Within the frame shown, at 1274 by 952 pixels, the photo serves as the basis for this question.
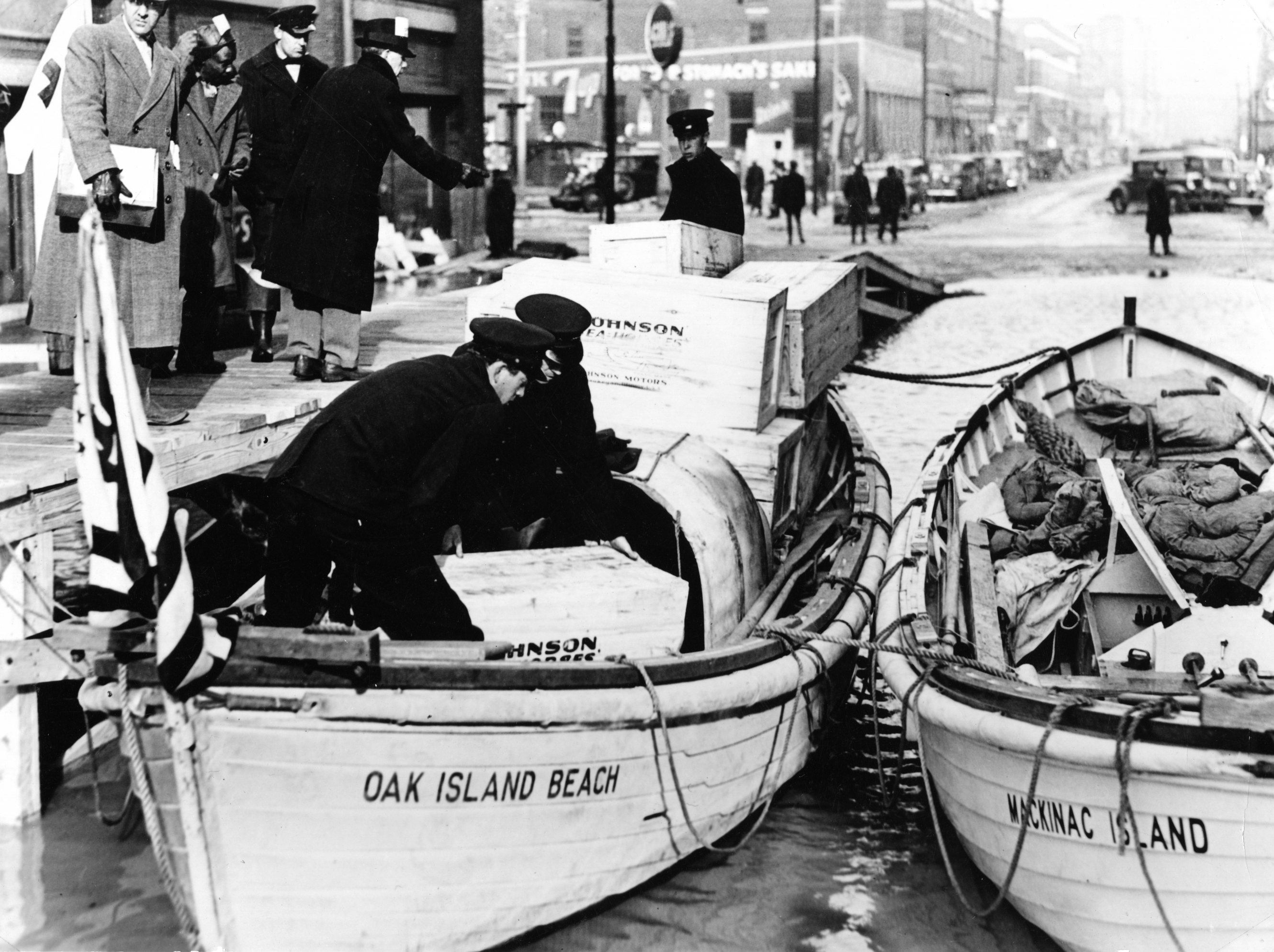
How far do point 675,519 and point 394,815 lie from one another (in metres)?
1.91

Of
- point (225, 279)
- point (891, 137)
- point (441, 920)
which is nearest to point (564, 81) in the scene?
point (891, 137)

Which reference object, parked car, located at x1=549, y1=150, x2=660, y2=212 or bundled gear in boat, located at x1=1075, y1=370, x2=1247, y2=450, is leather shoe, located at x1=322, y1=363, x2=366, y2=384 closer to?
bundled gear in boat, located at x1=1075, y1=370, x2=1247, y2=450

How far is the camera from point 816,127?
2408cm

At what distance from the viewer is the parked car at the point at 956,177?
31.9 meters

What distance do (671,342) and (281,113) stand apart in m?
2.29

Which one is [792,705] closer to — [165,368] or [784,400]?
[784,400]

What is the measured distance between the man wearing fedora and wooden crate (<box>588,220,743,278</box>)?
0.95m

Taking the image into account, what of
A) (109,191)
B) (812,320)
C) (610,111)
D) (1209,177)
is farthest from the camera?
(1209,177)

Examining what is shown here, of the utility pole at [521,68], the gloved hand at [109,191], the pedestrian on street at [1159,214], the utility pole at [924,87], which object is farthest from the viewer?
the utility pole at [924,87]

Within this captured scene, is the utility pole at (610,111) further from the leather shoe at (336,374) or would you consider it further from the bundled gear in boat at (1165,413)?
the leather shoe at (336,374)

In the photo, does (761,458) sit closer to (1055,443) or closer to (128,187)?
(1055,443)

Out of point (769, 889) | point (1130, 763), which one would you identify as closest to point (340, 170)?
point (769, 889)

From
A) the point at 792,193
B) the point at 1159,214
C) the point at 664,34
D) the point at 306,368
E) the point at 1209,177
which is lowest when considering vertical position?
the point at 306,368

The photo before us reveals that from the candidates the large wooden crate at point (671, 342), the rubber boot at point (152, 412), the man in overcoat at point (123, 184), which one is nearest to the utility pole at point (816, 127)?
the large wooden crate at point (671, 342)
